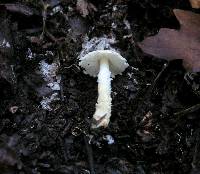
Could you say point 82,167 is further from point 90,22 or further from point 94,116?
point 90,22

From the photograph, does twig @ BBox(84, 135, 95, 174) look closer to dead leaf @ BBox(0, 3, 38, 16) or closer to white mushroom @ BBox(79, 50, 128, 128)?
white mushroom @ BBox(79, 50, 128, 128)

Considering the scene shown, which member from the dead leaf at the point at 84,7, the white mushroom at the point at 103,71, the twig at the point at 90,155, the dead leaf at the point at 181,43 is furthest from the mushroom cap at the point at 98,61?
the twig at the point at 90,155

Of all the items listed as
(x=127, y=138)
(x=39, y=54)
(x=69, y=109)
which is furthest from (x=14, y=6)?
(x=127, y=138)

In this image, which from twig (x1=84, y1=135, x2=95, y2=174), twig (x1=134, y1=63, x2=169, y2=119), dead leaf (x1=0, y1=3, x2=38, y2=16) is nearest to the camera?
twig (x1=84, y1=135, x2=95, y2=174)

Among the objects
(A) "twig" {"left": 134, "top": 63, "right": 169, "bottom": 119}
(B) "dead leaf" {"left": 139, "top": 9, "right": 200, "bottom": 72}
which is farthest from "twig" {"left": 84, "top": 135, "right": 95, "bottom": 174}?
(B) "dead leaf" {"left": 139, "top": 9, "right": 200, "bottom": 72}

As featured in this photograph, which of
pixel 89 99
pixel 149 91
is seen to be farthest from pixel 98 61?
pixel 149 91

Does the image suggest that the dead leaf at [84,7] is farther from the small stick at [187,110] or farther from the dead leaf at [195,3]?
the small stick at [187,110]
